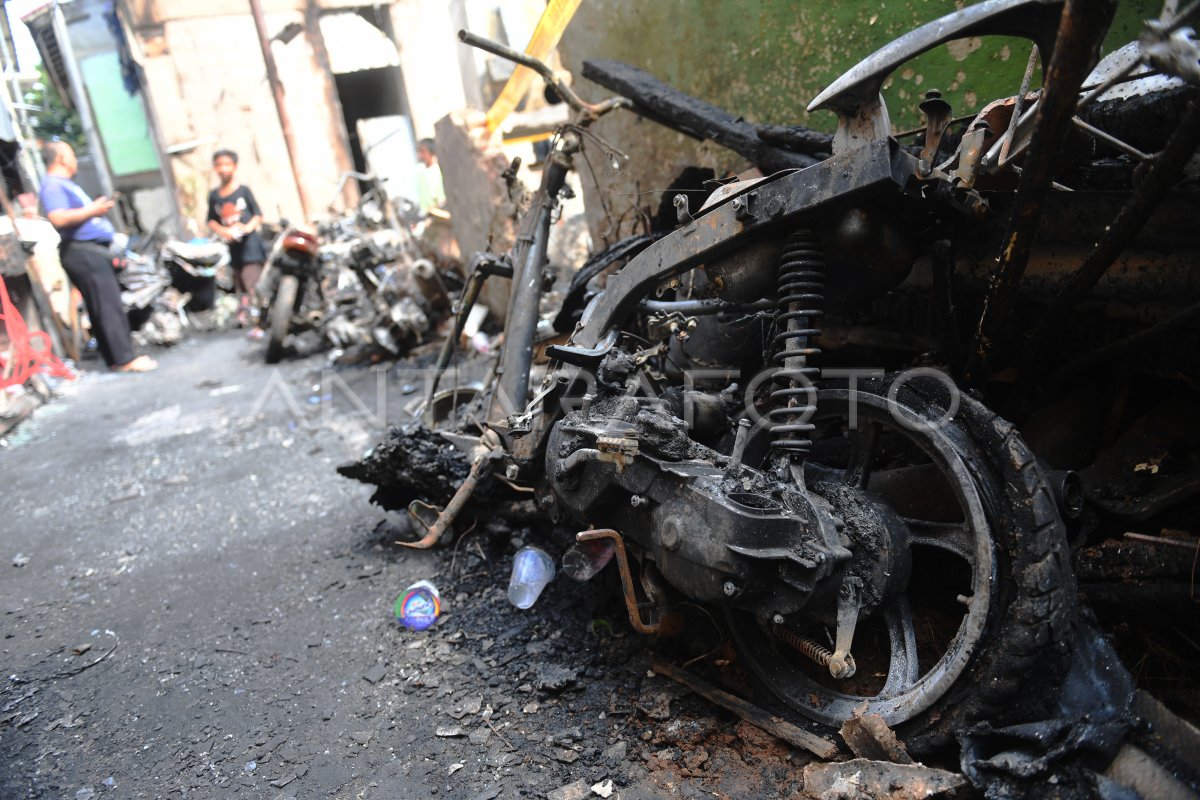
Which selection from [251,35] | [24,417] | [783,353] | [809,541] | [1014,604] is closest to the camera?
[1014,604]

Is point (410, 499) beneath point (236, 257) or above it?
beneath

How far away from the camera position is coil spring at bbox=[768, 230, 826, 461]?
1.94 meters

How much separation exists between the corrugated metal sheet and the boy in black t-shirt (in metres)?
6.01

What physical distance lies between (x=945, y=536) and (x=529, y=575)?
5.14 ft

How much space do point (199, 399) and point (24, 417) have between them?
1445 mm

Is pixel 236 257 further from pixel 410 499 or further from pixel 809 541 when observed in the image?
pixel 809 541

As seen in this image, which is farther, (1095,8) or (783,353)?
(783,353)

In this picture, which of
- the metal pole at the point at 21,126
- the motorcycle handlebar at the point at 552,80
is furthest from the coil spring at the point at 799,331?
the metal pole at the point at 21,126

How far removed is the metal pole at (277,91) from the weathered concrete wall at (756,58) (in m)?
9.80

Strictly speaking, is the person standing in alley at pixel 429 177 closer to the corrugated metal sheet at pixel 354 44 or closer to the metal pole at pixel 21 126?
the metal pole at pixel 21 126

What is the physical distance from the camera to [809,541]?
173 cm

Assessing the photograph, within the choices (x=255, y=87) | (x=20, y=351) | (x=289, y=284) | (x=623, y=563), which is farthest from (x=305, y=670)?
(x=255, y=87)

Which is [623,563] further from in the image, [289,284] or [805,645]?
[289,284]

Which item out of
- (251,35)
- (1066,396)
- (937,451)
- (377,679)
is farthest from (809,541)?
(251,35)
